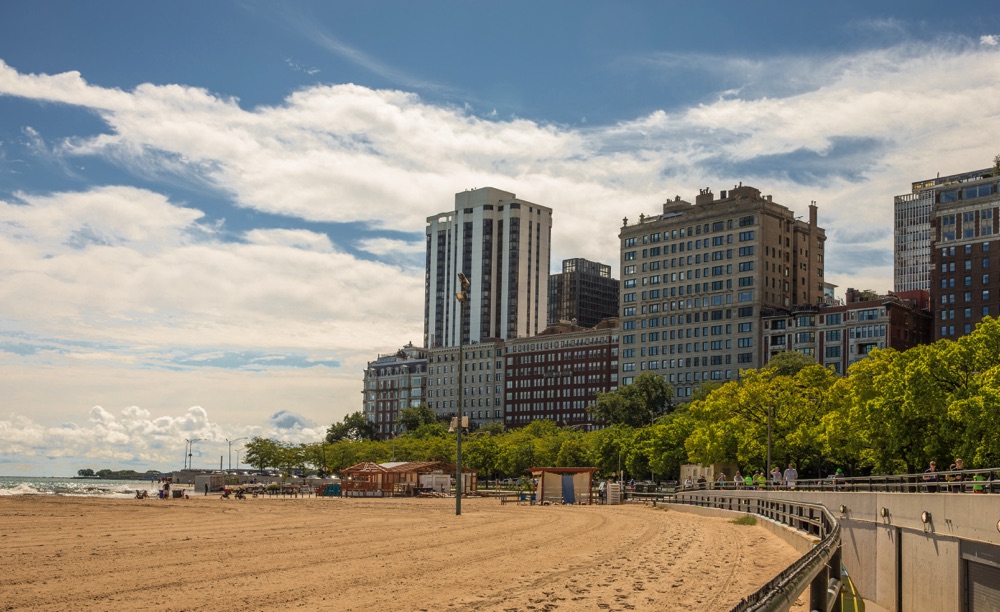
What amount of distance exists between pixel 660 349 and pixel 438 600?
17478 cm

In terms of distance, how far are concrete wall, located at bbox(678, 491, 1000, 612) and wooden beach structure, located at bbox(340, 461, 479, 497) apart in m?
68.3

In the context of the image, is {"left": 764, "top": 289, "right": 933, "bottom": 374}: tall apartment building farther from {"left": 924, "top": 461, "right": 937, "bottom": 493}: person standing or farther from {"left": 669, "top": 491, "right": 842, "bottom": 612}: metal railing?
{"left": 669, "top": 491, "right": 842, "bottom": 612}: metal railing

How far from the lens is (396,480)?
9512 cm

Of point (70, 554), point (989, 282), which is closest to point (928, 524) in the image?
point (70, 554)

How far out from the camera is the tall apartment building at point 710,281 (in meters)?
174

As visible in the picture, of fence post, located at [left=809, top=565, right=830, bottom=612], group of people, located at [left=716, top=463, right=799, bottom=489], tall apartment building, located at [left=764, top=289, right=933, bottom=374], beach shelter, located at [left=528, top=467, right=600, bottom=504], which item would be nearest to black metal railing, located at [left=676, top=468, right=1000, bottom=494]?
group of people, located at [left=716, top=463, right=799, bottom=489]

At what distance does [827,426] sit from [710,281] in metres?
107

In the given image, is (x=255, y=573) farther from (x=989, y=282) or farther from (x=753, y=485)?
(x=989, y=282)

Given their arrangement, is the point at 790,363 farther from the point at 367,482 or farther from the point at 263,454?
the point at 263,454

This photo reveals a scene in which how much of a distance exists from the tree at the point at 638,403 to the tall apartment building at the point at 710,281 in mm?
10513

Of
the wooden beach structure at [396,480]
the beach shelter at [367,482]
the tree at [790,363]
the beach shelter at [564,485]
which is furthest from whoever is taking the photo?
the tree at [790,363]

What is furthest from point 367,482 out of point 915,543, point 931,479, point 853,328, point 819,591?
point 819,591

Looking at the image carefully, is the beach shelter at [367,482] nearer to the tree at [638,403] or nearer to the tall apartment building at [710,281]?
the tree at [638,403]

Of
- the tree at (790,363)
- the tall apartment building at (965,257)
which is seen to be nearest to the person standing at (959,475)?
the tree at (790,363)
